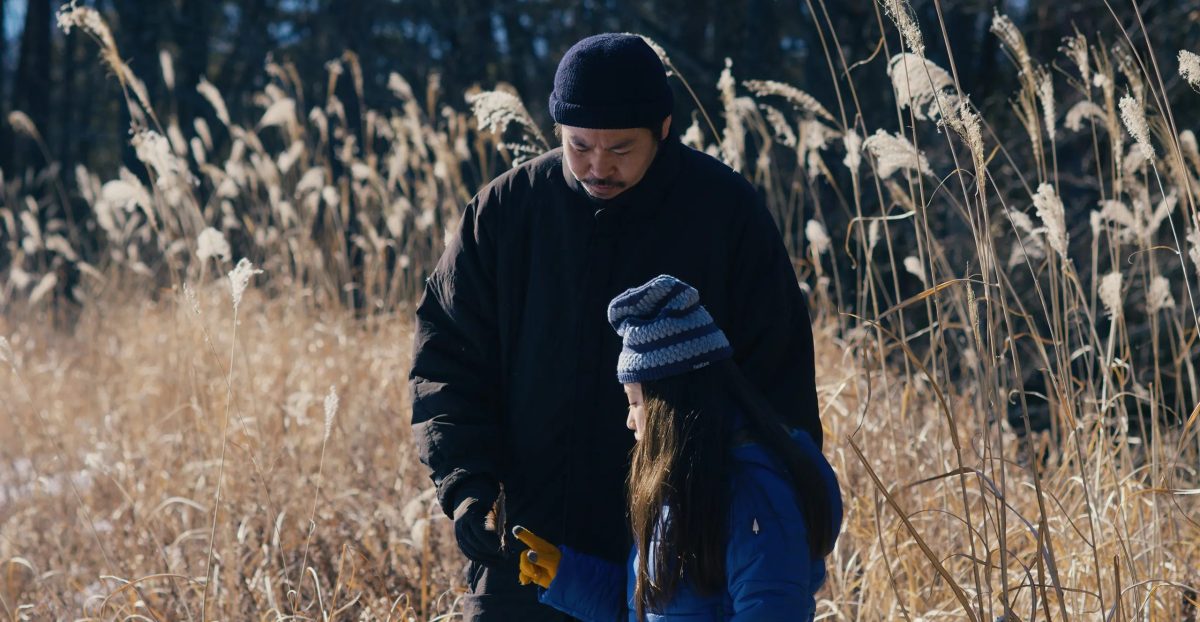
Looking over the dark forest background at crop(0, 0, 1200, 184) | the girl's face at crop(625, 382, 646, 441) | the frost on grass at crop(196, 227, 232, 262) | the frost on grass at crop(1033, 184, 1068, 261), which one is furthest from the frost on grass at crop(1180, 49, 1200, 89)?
the frost on grass at crop(196, 227, 232, 262)

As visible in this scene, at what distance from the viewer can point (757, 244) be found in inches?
83.5

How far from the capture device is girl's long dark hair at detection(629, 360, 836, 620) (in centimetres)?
172

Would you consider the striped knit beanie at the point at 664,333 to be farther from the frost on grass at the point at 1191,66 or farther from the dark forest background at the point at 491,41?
the dark forest background at the point at 491,41

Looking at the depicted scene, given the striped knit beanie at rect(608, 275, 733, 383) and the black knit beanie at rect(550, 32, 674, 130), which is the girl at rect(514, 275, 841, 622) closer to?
the striped knit beanie at rect(608, 275, 733, 383)

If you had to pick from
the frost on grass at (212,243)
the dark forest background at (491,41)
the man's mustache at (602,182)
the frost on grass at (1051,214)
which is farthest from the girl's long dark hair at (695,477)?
the dark forest background at (491,41)

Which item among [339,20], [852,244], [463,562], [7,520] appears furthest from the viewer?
[339,20]

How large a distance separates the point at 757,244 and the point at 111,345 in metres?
4.88

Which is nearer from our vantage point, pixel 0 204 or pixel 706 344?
pixel 706 344

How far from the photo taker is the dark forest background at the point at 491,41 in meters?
7.18

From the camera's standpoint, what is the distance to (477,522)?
208 centimetres

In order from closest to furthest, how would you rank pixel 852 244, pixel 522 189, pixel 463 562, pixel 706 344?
pixel 706 344 → pixel 522 189 → pixel 463 562 → pixel 852 244

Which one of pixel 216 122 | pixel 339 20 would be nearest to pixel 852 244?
pixel 339 20

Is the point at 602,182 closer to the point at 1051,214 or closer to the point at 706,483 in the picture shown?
the point at 706,483

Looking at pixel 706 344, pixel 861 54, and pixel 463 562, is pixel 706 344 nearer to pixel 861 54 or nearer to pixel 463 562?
pixel 463 562
